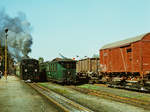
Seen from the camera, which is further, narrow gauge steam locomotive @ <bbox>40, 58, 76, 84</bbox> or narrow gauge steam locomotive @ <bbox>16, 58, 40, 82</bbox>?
narrow gauge steam locomotive @ <bbox>16, 58, 40, 82</bbox>

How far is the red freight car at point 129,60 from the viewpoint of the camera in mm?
16016

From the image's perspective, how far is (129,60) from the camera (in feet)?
56.9

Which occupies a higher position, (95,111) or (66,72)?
(66,72)

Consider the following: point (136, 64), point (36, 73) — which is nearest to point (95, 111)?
point (136, 64)

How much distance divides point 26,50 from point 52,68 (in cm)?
1484

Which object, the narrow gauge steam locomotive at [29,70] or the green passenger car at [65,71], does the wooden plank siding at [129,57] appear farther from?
the narrow gauge steam locomotive at [29,70]

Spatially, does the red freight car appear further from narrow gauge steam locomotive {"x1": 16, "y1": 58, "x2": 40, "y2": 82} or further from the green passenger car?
narrow gauge steam locomotive {"x1": 16, "y1": 58, "x2": 40, "y2": 82}

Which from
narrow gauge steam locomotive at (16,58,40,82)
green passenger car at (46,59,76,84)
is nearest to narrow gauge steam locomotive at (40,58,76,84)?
green passenger car at (46,59,76,84)

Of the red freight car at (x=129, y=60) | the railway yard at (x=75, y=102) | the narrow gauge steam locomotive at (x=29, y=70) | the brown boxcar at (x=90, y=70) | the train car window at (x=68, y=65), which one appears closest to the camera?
the railway yard at (x=75, y=102)

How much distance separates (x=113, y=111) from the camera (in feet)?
27.9

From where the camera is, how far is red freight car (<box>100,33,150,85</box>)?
16016 mm

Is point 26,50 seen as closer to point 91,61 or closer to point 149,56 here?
point 91,61

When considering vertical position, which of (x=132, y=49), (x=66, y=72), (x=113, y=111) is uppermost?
(x=132, y=49)

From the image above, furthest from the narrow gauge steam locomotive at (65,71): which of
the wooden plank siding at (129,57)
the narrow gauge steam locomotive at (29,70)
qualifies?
the narrow gauge steam locomotive at (29,70)
